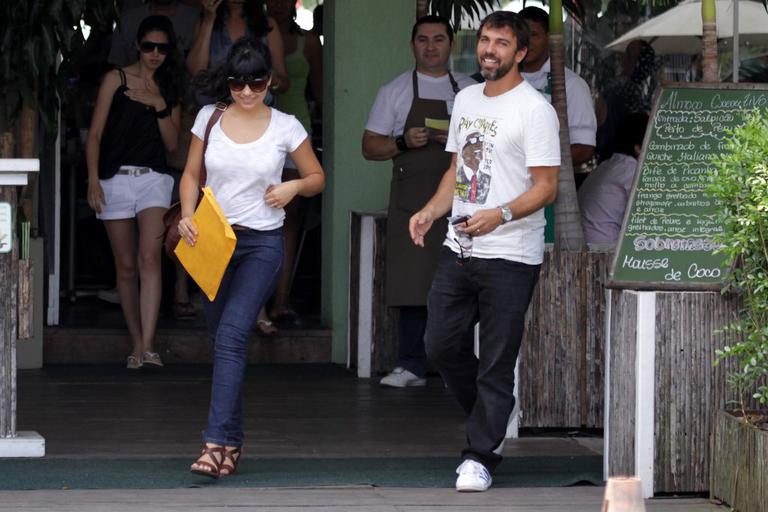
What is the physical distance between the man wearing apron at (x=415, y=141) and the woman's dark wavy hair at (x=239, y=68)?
2026 mm

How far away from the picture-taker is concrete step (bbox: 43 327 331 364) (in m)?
9.67

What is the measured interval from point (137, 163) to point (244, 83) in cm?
292

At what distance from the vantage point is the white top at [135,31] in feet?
32.6

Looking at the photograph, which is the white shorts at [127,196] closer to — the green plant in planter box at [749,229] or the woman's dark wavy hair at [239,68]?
the woman's dark wavy hair at [239,68]

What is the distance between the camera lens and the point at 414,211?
342 inches

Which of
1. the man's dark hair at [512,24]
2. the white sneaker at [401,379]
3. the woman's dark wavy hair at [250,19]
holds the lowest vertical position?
the white sneaker at [401,379]

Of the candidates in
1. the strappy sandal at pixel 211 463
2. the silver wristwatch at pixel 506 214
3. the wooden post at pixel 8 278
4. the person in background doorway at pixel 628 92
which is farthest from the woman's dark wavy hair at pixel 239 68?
the person in background doorway at pixel 628 92

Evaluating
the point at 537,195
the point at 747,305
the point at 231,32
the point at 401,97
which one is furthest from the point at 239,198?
A: the point at 231,32

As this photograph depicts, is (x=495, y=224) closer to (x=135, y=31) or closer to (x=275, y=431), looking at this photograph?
(x=275, y=431)

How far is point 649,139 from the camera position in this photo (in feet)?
21.4

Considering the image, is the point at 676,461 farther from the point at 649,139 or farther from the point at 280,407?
the point at 280,407

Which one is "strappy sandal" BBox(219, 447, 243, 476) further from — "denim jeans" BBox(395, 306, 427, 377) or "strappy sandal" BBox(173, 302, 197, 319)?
"strappy sandal" BBox(173, 302, 197, 319)

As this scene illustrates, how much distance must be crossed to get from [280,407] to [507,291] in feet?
7.80

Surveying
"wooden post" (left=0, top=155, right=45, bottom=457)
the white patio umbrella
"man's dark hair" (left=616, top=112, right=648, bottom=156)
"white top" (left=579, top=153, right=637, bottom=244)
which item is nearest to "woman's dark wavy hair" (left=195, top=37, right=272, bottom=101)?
"wooden post" (left=0, top=155, right=45, bottom=457)
